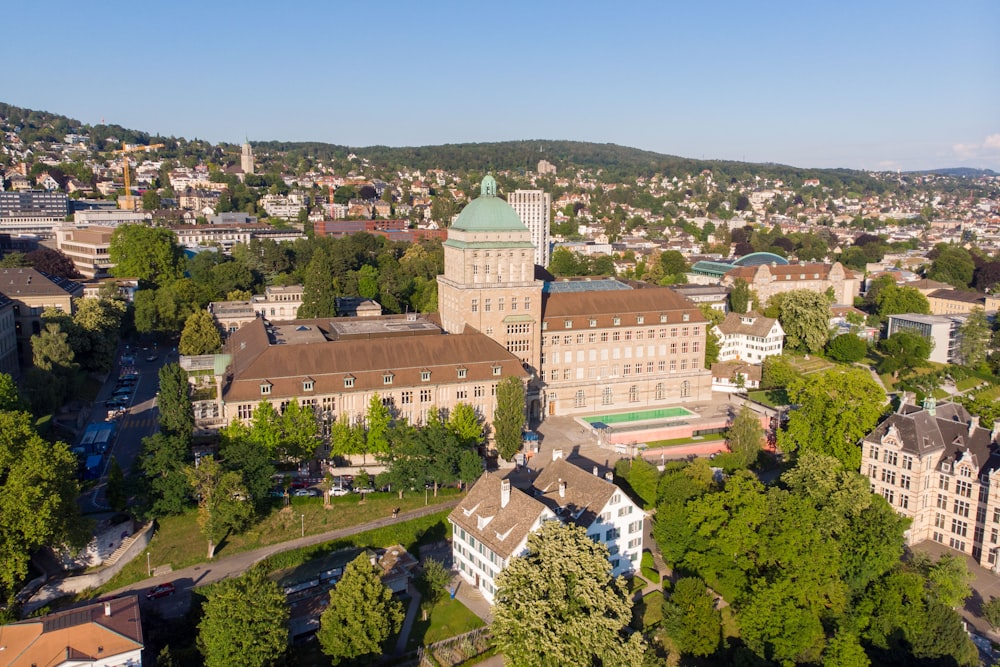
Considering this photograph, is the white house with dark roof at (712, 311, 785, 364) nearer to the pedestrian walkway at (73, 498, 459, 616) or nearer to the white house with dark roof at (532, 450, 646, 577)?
the white house with dark roof at (532, 450, 646, 577)

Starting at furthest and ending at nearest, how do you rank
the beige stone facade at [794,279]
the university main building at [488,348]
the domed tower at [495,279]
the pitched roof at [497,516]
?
Result: the beige stone facade at [794,279]
the domed tower at [495,279]
the university main building at [488,348]
the pitched roof at [497,516]

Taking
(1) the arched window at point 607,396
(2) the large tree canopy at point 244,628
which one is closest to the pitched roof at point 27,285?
(1) the arched window at point 607,396

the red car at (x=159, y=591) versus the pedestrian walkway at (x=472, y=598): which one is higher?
the red car at (x=159, y=591)

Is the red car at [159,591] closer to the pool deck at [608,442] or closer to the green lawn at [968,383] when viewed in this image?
the pool deck at [608,442]

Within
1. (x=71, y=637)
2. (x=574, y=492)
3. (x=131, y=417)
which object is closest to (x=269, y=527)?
(x=71, y=637)

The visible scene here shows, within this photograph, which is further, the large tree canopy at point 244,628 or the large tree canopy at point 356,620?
the large tree canopy at point 356,620

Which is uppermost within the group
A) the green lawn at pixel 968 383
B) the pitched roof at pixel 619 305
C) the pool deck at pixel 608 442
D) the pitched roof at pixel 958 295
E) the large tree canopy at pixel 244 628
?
the pitched roof at pixel 619 305

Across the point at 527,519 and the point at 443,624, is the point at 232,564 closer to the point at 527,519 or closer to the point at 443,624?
the point at 443,624
